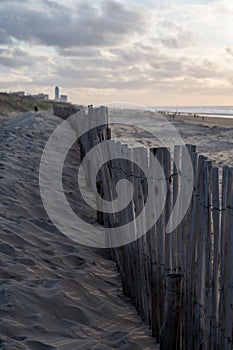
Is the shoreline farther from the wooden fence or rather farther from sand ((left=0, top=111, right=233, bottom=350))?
the wooden fence

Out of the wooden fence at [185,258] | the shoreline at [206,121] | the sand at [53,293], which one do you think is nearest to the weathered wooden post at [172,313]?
the wooden fence at [185,258]

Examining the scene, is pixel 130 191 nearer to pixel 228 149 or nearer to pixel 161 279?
pixel 161 279

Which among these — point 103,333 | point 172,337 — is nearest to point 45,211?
point 103,333

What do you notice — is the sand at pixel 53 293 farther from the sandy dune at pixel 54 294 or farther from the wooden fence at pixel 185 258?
the wooden fence at pixel 185 258

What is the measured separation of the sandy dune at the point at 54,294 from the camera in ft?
8.59

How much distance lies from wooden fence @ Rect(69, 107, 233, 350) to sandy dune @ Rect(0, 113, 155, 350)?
0.25 metres

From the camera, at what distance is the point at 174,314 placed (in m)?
2.47

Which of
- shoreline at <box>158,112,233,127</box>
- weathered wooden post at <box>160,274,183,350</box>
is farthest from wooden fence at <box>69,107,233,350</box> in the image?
shoreline at <box>158,112,233,127</box>

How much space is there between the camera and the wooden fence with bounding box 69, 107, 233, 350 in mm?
2188

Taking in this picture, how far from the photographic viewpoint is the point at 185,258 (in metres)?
2.46

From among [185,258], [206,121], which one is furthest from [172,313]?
[206,121]

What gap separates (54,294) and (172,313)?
37.9 inches

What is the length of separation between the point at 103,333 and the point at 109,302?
47cm

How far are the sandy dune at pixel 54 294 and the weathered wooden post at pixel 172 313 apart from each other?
0.95 ft
